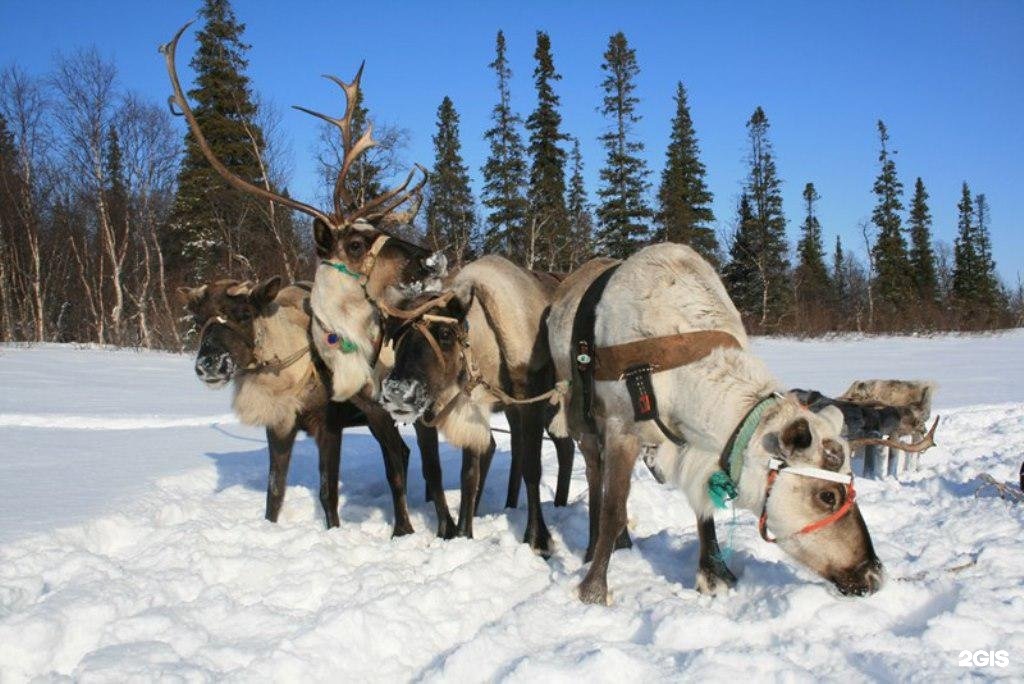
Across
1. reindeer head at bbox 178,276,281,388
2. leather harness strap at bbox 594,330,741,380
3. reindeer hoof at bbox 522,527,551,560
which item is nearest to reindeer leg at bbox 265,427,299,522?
reindeer head at bbox 178,276,281,388

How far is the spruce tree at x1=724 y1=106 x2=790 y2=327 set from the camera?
1407 inches

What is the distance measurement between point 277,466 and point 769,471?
343 cm

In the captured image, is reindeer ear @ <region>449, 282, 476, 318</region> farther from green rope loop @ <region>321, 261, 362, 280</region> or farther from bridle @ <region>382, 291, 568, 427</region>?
green rope loop @ <region>321, 261, 362, 280</region>

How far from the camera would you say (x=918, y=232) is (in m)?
48.8

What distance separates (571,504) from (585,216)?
26112 mm

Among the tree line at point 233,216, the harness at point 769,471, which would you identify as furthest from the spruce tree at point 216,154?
the harness at point 769,471

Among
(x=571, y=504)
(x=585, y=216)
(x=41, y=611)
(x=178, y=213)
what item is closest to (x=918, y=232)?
(x=585, y=216)

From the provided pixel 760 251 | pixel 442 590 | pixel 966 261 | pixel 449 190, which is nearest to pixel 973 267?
pixel 966 261

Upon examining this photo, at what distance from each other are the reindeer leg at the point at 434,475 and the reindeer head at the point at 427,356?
0.44m

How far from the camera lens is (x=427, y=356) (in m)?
4.29

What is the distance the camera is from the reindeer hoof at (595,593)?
356 cm

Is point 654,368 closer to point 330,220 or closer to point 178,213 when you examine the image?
point 330,220

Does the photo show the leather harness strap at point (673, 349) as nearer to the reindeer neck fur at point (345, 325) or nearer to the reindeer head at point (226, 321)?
the reindeer neck fur at point (345, 325)

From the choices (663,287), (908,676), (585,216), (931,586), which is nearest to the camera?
(908,676)
